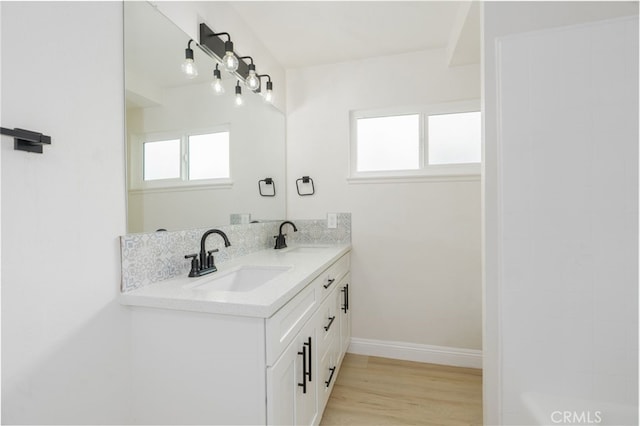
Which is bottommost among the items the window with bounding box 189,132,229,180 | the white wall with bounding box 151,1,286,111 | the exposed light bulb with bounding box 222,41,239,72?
the window with bounding box 189,132,229,180

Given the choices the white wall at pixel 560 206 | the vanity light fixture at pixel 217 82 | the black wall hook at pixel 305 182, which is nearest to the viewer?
the white wall at pixel 560 206

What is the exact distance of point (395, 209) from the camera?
2365mm

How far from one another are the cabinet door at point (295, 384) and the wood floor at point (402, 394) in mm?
436

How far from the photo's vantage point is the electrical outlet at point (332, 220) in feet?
8.17

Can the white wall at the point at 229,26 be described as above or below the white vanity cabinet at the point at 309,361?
above

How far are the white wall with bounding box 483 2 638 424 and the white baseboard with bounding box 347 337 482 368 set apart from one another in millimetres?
944

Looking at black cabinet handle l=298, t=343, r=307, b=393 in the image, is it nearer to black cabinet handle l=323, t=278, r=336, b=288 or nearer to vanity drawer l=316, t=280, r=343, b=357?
vanity drawer l=316, t=280, r=343, b=357

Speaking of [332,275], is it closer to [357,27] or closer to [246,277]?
[246,277]

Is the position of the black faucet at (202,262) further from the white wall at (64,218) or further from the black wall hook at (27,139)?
the black wall hook at (27,139)

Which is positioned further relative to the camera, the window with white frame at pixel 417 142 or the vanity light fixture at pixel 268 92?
the window with white frame at pixel 417 142

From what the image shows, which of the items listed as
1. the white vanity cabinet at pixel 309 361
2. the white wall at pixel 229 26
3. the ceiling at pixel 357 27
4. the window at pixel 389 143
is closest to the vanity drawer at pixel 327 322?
the white vanity cabinet at pixel 309 361

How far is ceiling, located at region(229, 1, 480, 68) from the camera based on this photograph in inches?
71.2

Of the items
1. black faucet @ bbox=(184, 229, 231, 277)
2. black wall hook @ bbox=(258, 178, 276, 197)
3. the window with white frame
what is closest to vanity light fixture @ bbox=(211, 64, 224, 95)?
black wall hook @ bbox=(258, 178, 276, 197)

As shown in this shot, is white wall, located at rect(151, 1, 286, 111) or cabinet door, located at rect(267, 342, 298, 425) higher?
white wall, located at rect(151, 1, 286, 111)
